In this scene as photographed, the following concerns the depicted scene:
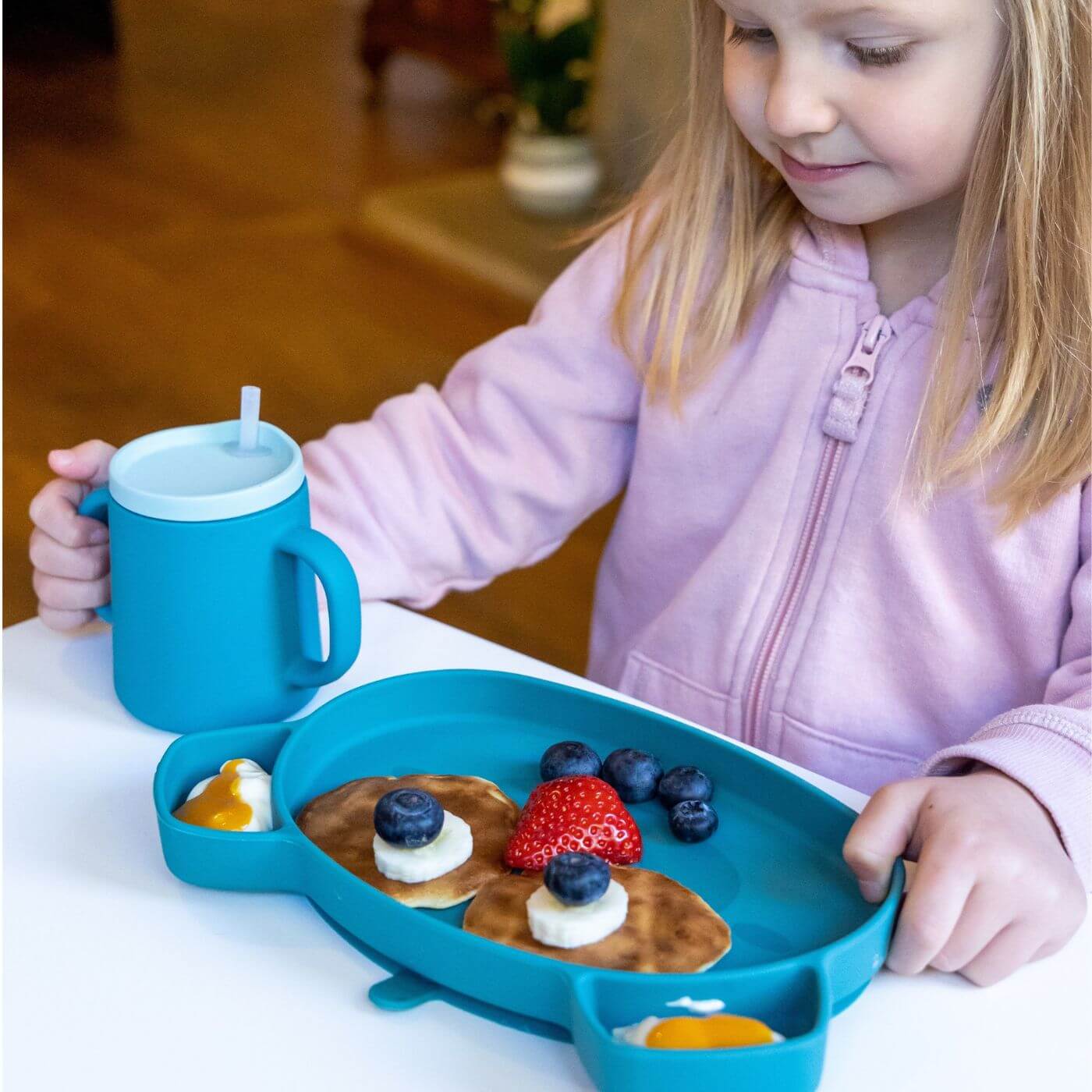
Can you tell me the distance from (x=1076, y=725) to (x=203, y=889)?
0.48m

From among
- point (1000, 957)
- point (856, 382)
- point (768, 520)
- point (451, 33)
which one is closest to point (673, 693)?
point (768, 520)

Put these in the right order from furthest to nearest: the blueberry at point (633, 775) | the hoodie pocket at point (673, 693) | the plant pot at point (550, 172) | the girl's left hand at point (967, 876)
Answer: the plant pot at point (550, 172)
the hoodie pocket at point (673, 693)
the blueberry at point (633, 775)
the girl's left hand at point (967, 876)

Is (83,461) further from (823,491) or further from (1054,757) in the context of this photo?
(1054,757)

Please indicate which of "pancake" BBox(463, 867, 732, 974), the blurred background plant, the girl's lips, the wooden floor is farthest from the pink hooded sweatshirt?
the blurred background plant

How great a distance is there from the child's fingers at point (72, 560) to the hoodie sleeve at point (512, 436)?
0.79ft

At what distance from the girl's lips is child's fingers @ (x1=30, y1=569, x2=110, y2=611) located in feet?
1.71

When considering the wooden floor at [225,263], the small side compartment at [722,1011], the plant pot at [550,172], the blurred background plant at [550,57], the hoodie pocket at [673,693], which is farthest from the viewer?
the plant pot at [550,172]

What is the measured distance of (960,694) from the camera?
41.3 inches

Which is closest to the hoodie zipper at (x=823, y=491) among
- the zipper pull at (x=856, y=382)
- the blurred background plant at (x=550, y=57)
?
the zipper pull at (x=856, y=382)

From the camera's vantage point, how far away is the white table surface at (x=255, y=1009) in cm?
63

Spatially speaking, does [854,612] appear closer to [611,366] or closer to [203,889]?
[611,366]

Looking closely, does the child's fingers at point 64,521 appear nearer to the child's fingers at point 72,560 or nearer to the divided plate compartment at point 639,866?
the child's fingers at point 72,560

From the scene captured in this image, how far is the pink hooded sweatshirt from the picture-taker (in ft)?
3.38

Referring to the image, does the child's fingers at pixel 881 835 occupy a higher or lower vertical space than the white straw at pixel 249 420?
lower
